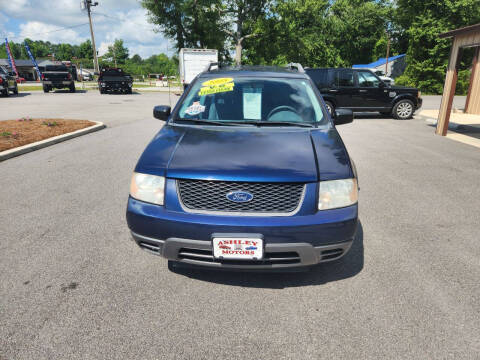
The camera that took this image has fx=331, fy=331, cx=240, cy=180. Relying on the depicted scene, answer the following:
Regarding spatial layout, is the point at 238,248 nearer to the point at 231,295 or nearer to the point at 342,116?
the point at 231,295

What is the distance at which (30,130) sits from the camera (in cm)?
887

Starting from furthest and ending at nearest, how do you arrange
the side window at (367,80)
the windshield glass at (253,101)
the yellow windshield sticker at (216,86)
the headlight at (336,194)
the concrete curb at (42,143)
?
the side window at (367,80) → the concrete curb at (42,143) → the yellow windshield sticker at (216,86) → the windshield glass at (253,101) → the headlight at (336,194)

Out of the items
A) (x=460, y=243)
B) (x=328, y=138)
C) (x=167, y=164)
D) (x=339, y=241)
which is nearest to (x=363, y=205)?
(x=460, y=243)

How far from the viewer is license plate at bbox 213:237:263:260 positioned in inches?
89.4

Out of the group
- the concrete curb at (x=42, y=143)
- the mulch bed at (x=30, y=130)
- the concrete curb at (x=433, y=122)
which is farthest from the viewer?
the concrete curb at (x=433, y=122)

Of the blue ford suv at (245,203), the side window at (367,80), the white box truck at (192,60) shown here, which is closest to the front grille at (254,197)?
the blue ford suv at (245,203)

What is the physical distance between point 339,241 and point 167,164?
1.39 meters

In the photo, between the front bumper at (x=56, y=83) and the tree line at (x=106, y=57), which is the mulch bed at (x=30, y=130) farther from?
the tree line at (x=106, y=57)

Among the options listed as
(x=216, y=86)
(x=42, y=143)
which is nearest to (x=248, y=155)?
(x=216, y=86)

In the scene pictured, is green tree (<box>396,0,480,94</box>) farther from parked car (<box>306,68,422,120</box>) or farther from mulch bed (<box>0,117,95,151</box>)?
mulch bed (<box>0,117,95,151</box>)

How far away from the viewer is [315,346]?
212 centimetres

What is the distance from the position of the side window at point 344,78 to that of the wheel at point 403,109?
7.19 ft

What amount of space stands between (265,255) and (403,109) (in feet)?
43.3

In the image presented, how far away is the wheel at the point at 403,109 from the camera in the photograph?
13242 mm
